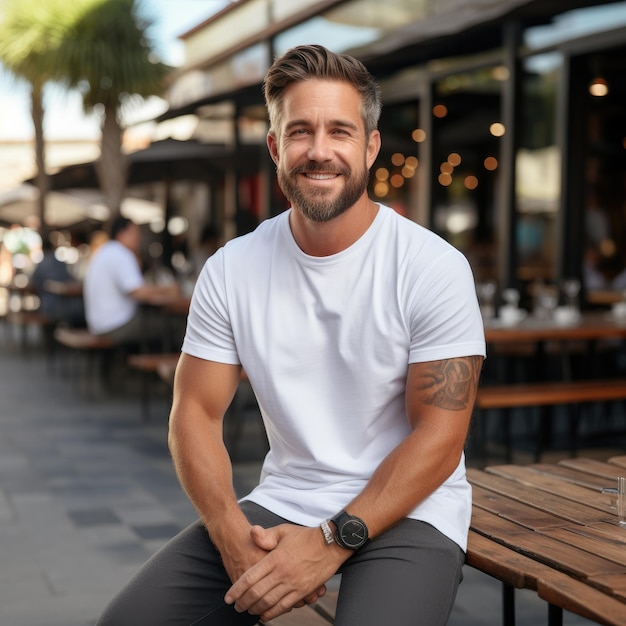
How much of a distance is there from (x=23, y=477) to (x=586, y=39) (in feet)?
17.4

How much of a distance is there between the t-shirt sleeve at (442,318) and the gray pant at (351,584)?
0.38 meters

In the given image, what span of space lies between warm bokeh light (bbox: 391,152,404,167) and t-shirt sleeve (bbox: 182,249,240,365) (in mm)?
9310

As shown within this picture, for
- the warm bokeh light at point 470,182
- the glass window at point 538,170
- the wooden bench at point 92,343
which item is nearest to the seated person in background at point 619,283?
the glass window at point 538,170

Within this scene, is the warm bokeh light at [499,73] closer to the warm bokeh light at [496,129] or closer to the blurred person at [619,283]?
the warm bokeh light at [496,129]

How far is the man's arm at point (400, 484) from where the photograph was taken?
83.7 inches

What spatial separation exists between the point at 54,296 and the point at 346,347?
10.8m

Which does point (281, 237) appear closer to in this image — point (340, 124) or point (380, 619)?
point (340, 124)

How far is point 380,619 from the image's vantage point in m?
2.01

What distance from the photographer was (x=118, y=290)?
874 centimetres

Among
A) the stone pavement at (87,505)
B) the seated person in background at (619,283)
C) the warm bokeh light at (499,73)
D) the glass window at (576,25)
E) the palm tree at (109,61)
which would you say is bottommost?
the stone pavement at (87,505)

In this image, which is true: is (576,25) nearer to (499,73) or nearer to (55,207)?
(499,73)

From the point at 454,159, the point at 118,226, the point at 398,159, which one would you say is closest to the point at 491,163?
the point at 454,159

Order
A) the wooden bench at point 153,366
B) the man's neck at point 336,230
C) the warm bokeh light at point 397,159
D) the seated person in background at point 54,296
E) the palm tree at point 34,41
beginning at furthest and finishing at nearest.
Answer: the palm tree at point 34,41 → the warm bokeh light at point 397,159 → the seated person in background at point 54,296 → the wooden bench at point 153,366 → the man's neck at point 336,230

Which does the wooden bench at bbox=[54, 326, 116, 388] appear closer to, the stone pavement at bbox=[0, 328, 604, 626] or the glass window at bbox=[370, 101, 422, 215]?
the stone pavement at bbox=[0, 328, 604, 626]
